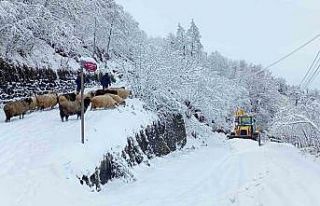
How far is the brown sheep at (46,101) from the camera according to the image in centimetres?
2400

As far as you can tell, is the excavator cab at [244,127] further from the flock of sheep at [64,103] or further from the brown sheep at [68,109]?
the brown sheep at [68,109]

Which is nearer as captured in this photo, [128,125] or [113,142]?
[113,142]

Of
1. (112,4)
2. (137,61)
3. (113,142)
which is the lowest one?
(113,142)

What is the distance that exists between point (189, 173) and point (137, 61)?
15.5 meters

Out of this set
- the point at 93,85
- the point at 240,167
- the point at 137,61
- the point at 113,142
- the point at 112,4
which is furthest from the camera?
the point at 112,4

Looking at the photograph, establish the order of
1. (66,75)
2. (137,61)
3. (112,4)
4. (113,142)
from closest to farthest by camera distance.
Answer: (113,142), (137,61), (66,75), (112,4)

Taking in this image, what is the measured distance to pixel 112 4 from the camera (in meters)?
60.8

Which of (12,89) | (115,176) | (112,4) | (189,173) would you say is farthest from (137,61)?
(112,4)

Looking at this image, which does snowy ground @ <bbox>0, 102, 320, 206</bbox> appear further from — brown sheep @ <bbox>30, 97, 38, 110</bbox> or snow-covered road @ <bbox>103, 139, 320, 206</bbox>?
brown sheep @ <bbox>30, 97, 38, 110</bbox>

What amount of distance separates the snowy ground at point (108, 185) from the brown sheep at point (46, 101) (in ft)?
15.0

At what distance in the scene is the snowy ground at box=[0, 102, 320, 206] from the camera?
10.5 meters

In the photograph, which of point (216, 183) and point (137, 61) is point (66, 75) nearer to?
point (137, 61)

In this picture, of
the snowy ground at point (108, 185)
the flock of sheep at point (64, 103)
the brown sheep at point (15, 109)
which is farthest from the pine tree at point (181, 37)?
the snowy ground at point (108, 185)

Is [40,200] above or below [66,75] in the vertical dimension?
below
